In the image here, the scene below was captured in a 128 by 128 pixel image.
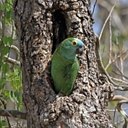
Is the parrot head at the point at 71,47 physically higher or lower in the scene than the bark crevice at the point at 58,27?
lower

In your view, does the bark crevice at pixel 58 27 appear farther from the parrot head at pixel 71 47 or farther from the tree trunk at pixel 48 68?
the parrot head at pixel 71 47

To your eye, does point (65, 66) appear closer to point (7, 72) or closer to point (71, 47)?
point (71, 47)

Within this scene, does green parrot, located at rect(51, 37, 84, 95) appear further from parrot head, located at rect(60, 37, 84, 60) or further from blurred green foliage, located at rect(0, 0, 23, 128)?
blurred green foliage, located at rect(0, 0, 23, 128)

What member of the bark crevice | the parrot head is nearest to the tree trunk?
the bark crevice

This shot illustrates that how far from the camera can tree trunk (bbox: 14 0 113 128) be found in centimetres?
263

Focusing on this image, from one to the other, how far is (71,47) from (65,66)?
14cm

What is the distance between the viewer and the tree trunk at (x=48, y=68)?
2.63 m

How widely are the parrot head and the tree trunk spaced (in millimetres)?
136

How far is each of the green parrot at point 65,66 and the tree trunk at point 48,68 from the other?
4 cm

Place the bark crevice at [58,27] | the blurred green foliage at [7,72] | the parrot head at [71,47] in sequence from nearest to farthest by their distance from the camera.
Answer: the parrot head at [71,47], the bark crevice at [58,27], the blurred green foliage at [7,72]

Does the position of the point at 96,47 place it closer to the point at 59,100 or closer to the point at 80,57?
the point at 80,57

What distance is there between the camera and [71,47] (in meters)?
2.62

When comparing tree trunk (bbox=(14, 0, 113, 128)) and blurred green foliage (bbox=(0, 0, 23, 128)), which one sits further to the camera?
blurred green foliage (bbox=(0, 0, 23, 128))

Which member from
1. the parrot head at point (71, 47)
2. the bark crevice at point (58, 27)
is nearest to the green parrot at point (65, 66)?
the parrot head at point (71, 47)
